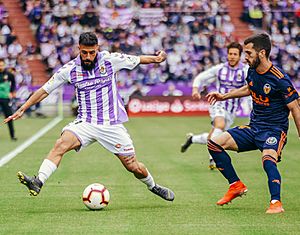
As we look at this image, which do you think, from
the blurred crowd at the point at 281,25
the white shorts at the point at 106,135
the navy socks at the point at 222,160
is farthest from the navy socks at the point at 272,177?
the blurred crowd at the point at 281,25

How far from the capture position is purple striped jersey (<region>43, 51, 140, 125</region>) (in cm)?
969

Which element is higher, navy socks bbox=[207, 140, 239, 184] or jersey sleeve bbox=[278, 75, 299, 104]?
jersey sleeve bbox=[278, 75, 299, 104]

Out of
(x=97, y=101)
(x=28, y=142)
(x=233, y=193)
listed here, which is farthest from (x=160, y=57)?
(x=28, y=142)

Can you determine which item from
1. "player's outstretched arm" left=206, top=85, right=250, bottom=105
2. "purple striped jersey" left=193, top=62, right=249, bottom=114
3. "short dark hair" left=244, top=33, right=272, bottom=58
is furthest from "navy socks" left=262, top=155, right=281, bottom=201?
"purple striped jersey" left=193, top=62, right=249, bottom=114

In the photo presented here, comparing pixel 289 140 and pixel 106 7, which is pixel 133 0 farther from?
pixel 289 140

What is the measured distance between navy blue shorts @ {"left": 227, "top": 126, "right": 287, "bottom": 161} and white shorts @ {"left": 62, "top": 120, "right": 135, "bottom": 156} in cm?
127

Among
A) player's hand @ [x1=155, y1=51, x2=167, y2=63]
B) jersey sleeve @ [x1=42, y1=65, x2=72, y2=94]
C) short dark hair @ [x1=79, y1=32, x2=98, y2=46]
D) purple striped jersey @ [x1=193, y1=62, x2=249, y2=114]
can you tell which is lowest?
purple striped jersey @ [x1=193, y1=62, x2=249, y2=114]

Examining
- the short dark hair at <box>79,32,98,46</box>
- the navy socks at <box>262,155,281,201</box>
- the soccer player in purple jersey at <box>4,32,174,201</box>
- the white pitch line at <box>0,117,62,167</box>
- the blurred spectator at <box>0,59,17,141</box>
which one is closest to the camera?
the navy socks at <box>262,155,281,201</box>

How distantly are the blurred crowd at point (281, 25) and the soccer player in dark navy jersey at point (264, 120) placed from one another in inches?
970

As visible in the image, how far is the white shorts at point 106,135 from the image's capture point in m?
9.69

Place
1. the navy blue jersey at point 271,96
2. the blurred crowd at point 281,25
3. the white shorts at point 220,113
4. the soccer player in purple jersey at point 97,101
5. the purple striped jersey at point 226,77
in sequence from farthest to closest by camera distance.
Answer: the blurred crowd at point 281,25
the white shorts at point 220,113
the purple striped jersey at point 226,77
the soccer player in purple jersey at point 97,101
the navy blue jersey at point 271,96

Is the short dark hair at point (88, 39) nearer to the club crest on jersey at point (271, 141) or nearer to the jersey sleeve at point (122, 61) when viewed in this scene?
the jersey sleeve at point (122, 61)

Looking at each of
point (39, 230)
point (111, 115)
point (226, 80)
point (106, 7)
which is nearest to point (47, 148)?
point (226, 80)

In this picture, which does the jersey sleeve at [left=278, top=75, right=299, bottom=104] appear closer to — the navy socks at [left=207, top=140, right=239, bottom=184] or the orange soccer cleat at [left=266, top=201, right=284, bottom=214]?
the navy socks at [left=207, top=140, right=239, bottom=184]
